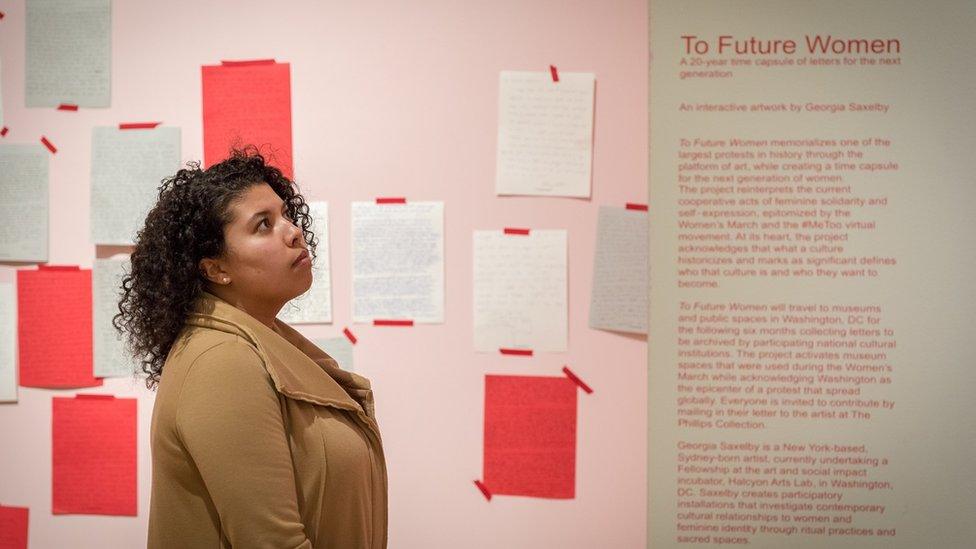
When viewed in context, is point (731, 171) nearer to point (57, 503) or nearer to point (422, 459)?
point (422, 459)

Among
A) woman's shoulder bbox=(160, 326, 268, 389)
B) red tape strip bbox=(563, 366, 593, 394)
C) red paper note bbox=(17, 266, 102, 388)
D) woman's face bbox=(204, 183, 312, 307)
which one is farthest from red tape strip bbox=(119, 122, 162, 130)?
red tape strip bbox=(563, 366, 593, 394)

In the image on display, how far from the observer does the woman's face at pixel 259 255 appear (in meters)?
1.50

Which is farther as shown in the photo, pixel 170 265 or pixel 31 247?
pixel 31 247

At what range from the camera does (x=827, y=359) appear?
137 cm

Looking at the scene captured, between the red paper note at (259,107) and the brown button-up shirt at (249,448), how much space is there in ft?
2.68

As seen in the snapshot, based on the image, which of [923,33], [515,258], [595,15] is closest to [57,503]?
[515,258]

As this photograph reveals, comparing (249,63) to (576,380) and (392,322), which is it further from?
(576,380)

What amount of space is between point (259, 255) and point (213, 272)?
95mm

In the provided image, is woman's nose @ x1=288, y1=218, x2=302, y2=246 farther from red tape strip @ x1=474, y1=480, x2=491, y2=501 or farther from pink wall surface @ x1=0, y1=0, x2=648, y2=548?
red tape strip @ x1=474, y1=480, x2=491, y2=501

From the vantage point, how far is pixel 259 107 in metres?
Result: 2.21

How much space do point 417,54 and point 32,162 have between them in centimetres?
117

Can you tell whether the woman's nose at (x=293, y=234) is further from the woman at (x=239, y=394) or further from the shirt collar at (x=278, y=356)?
the shirt collar at (x=278, y=356)

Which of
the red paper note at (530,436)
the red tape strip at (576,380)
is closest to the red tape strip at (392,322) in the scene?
the red paper note at (530,436)

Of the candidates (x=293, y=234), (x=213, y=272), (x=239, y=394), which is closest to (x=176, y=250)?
(x=213, y=272)
